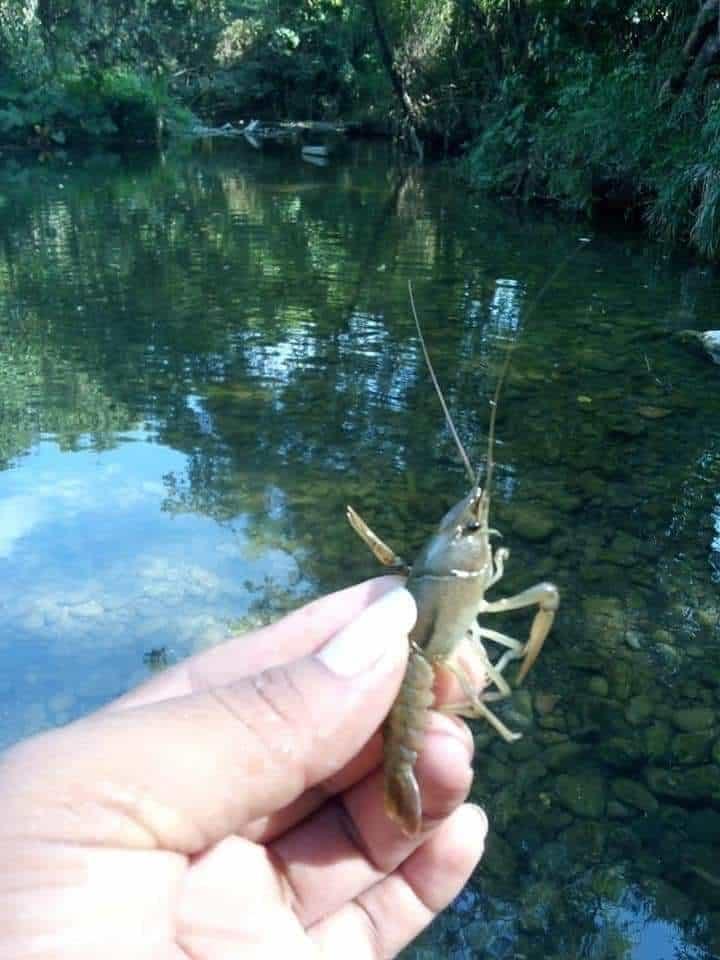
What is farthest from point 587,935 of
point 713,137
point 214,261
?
point 713,137

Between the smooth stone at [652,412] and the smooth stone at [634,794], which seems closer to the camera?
the smooth stone at [634,794]

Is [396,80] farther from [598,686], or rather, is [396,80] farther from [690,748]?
[690,748]

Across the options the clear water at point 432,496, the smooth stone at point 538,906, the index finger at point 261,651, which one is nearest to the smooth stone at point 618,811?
the clear water at point 432,496

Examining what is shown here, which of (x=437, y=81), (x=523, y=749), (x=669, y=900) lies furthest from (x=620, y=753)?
(x=437, y=81)

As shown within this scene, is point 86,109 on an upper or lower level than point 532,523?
lower

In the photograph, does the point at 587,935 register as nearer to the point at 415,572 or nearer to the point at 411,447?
the point at 415,572

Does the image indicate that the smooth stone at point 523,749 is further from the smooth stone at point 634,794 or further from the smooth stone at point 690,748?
the smooth stone at point 690,748

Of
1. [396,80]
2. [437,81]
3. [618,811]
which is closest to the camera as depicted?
[618,811]

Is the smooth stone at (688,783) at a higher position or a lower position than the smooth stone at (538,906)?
higher
